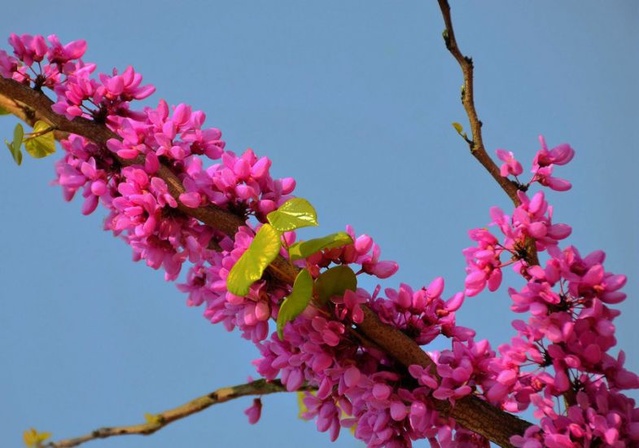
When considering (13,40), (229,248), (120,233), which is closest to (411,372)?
(229,248)

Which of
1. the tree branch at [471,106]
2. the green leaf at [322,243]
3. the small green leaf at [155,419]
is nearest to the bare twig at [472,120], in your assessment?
the tree branch at [471,106]

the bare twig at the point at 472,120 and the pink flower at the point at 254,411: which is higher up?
the bare twig at the point at 472,120

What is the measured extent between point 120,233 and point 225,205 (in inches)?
5.6

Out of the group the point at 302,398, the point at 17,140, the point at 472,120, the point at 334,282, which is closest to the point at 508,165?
the point at 472,120

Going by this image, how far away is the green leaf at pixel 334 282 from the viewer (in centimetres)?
58

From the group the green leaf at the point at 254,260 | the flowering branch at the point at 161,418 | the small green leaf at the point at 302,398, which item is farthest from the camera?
the flowering branch at the point at 161,418

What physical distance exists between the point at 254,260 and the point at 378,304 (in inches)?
5.2

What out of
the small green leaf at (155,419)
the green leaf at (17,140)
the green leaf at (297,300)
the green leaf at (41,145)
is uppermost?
the green leaf at (41,145)

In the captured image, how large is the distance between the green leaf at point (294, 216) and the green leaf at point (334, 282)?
0.05m

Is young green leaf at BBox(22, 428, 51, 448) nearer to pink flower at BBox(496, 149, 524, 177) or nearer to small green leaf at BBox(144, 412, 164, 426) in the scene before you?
small green leaf at BBox(144, 412, 164, 426)

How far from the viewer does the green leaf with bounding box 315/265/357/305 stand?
58 cm

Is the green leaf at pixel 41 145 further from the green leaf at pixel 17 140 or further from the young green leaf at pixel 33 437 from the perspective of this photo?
the young green leaf at pixel 33 437

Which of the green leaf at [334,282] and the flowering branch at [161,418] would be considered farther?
the flowering branch at [161,418]

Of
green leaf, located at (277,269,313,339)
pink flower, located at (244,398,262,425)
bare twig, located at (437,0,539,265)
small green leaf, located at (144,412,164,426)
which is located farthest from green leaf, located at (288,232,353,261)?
small green leaf, located at (144,412,164,426)
